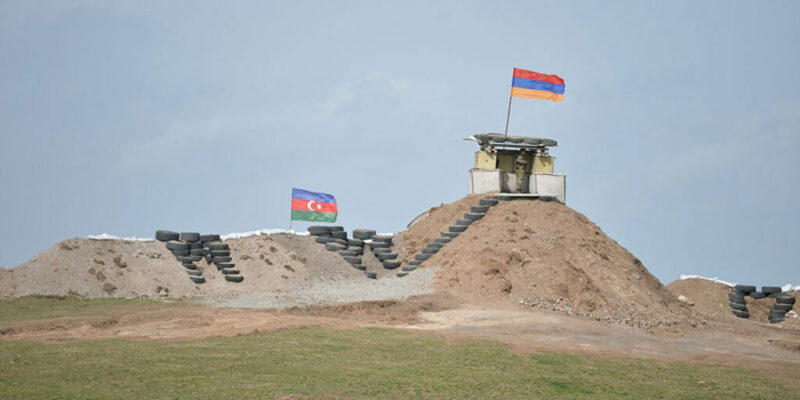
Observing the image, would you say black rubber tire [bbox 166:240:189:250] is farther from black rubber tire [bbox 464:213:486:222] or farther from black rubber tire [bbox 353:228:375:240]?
black rubber tire [bbox 464:213:486:222]

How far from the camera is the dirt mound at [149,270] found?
30.9m

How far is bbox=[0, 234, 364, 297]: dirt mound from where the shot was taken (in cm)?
3094

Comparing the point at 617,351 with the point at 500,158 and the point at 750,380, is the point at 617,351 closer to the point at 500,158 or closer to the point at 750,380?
the point at 750,380

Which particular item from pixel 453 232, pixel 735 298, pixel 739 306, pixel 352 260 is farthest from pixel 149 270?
pixel 735 298

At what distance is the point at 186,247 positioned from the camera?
34.6 metres

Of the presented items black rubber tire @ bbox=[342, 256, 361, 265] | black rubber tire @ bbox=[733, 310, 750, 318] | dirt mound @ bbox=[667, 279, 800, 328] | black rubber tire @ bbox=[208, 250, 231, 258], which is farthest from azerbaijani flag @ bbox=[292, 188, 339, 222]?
black rubber tire @ bbox=[733, 310, 750, 318]

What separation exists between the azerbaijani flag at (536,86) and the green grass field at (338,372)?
20.9m

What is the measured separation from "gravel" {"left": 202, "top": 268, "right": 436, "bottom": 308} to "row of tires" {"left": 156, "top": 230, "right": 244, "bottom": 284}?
2.78m

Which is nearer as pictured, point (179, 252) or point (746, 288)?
point (179, 252)

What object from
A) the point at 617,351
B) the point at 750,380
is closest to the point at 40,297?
the point at 617,351

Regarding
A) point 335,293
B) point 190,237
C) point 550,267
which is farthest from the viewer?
point 190,237

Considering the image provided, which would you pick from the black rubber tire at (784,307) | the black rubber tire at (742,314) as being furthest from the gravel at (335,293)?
the black rubber tire at (784,307)

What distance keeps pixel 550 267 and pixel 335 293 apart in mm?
7918

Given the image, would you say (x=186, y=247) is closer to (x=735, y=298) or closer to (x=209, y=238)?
(x=209, y=238)
